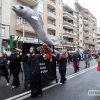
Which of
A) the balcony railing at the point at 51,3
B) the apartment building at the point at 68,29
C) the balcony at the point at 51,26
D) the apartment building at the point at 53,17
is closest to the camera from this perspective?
the apartment building at the point at 53,17

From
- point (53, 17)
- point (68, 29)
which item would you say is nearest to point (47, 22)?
point (53, 17)

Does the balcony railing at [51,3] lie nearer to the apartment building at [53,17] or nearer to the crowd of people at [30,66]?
the apartment building at [53,17]

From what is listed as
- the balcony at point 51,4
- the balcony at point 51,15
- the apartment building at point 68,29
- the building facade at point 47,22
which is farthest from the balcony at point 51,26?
the apartment building at point 68,29

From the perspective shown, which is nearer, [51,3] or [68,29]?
[51,3]

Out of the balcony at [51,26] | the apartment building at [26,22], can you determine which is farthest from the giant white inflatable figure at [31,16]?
the balcony at [51,26]

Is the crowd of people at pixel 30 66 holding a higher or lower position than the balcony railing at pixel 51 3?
lower

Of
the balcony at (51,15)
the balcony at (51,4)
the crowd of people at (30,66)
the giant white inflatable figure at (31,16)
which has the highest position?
the balcony at (51,4)

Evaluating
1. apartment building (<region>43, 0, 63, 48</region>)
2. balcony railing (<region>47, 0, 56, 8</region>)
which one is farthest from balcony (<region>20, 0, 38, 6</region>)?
balcony railing (<region>47, 0, 56, 8</region>)

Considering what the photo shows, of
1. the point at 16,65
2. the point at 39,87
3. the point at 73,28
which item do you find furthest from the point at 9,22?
the point at 73,28

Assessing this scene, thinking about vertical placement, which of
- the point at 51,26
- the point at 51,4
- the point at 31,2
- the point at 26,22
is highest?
the point at 51,4

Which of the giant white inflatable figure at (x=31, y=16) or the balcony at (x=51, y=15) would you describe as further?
the balcony at (x=51, y=15)

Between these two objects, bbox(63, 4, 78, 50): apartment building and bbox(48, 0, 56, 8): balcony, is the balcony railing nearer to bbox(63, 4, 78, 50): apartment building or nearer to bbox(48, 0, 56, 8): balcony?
bbox(48, 0, 56, 8): balcony

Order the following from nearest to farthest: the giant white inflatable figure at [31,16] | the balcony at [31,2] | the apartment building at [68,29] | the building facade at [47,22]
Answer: the giant white inflatable figure at [31,16]
the building facade at [47,22]
the balcony at [31,2]
the apartment building at [68,29]

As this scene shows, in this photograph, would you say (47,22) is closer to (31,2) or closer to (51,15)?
(51,15)
